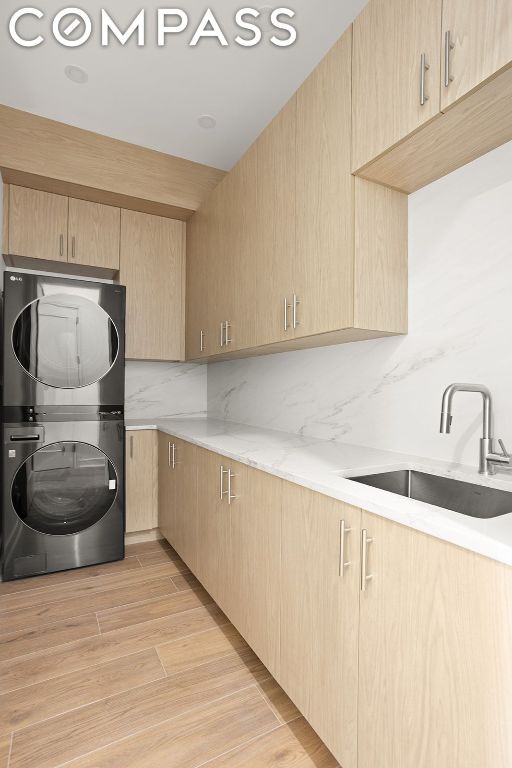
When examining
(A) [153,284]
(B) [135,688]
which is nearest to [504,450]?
(B) [135,688]

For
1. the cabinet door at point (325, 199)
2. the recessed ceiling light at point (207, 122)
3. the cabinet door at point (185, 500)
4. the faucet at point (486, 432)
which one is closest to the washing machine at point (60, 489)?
the cabinet door at point (185, 500)

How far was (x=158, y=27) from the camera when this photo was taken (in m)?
1.76

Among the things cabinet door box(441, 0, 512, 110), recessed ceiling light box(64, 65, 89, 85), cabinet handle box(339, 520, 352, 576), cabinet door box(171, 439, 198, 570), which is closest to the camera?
cabinet door box(441, 0, 512, 110)

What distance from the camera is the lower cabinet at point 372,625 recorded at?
2.36ft

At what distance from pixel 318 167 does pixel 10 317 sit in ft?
5.88

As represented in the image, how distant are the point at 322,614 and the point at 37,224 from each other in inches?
106

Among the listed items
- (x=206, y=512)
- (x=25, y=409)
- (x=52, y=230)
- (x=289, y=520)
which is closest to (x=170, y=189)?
(x=52, y=230)

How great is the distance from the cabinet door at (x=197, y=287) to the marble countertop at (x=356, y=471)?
63 centimetres

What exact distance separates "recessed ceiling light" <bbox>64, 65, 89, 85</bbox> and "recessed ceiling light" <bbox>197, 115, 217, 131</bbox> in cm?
62

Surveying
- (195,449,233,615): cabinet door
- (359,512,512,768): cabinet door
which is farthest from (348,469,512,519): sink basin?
(195,449,233,615): cabinet door

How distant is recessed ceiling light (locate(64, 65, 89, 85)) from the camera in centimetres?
198

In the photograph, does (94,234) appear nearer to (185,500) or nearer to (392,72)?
(185,500)

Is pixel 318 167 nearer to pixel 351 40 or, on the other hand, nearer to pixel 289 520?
pixel 351 40

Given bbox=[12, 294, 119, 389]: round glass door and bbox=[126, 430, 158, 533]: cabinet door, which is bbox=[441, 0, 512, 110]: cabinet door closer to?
bbox=[12, 294, 119, 389]: round glass door
